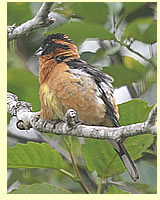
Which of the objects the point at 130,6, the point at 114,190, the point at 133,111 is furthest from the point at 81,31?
the point at 114,190

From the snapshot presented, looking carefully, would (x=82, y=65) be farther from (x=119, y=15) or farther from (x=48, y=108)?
(x=119, y=15)

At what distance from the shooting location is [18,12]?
1.56 metres

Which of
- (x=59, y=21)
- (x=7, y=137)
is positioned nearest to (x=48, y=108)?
(x=7, y=137)

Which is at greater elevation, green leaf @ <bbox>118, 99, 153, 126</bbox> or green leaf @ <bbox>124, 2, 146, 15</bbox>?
green leaf @ <bbox>124, 2, 146, 15</bbox>

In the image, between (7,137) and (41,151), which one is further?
(7,137)

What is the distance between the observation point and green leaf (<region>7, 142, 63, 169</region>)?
1356mm

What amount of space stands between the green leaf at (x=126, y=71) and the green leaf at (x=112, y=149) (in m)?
0.13

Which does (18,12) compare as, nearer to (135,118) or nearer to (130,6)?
(130,6)

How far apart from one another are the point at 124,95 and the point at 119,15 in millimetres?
326

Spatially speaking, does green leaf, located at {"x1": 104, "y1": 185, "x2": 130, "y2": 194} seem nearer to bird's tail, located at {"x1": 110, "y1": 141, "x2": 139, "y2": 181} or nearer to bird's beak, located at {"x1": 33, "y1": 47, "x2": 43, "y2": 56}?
bird's tail, located at {"x1": 110, "y1": 141, "x2": 139, "y2": 181}

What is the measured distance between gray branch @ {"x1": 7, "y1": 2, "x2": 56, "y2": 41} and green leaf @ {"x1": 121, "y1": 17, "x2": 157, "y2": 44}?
0.32m

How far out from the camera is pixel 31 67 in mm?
1544

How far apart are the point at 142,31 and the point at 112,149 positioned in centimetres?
45

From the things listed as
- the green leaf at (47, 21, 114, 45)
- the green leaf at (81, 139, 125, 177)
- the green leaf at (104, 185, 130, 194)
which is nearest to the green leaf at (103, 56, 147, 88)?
the green leaf at (47, 21, 114, 45)
